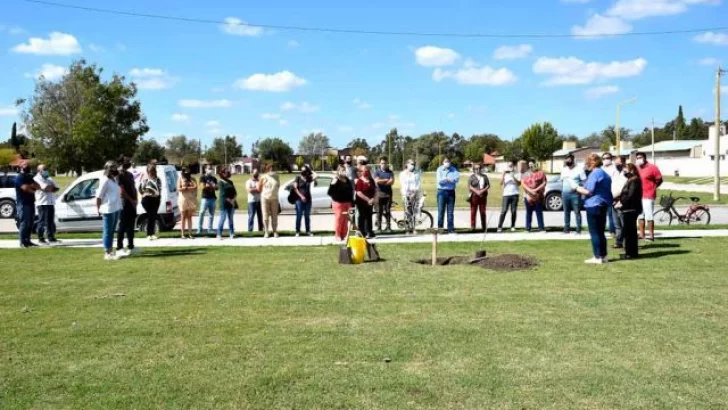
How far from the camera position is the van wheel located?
2323 centimetres

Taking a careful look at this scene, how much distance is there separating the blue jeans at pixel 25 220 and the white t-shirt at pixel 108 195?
8.65ft

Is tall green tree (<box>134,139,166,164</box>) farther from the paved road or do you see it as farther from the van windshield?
the van windshield

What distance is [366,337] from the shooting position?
6.33 m

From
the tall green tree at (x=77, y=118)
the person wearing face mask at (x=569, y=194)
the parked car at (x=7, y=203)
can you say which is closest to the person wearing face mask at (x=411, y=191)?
the person wearing face mask at (x=569, y=194)

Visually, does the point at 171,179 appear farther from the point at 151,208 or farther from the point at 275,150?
the point at 275,150

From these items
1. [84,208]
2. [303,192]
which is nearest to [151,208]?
[303,192]

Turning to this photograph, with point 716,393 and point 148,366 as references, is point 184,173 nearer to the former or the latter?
point 148,366

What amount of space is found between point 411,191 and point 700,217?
27.6 ft

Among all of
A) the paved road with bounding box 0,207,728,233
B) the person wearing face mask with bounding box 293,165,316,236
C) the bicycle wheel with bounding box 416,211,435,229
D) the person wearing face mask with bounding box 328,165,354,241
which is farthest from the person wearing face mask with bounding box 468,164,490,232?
the person wearing face mask with bounding box 293,165,316,236

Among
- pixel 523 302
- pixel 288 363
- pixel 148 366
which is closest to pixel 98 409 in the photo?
pixel 148 366

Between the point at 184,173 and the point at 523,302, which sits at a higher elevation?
the point at 184,173

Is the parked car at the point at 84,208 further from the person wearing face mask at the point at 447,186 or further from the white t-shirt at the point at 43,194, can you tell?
the person wearing face mask at the point at 447,186

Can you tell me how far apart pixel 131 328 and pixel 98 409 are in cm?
231

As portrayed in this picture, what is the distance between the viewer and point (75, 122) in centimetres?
4894
